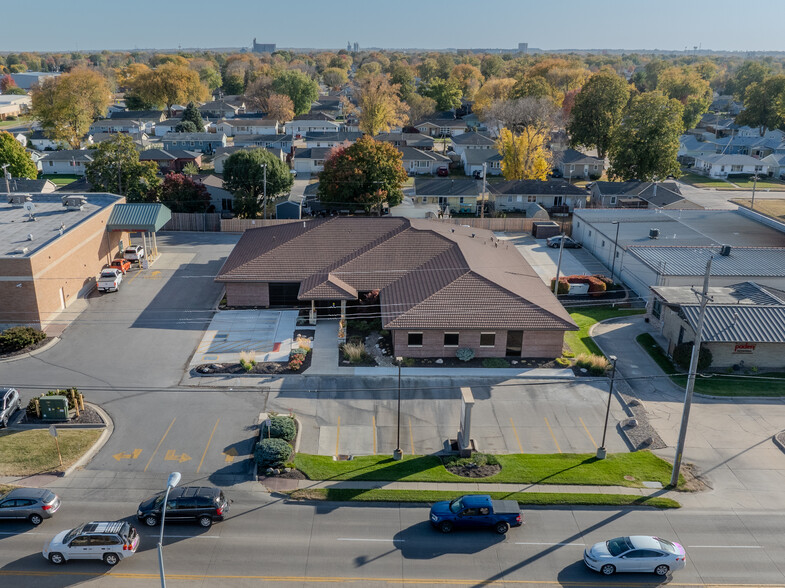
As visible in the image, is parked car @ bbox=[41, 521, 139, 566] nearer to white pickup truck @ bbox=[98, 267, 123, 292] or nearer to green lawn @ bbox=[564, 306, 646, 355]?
green lawn @ bbox=[564, 306, 646, 355]

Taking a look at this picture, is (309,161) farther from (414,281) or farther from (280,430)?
(280,430)

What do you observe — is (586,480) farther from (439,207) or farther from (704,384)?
(439,207)

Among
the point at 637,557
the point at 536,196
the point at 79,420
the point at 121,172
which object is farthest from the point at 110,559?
the point at 536,196

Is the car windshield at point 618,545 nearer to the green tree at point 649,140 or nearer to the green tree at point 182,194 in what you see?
the green tree at point 182,194

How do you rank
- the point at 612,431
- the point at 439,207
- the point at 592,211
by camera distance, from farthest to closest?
the point at 439,207, the point at 592,211, the point at 612,431

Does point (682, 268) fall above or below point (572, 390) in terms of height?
above

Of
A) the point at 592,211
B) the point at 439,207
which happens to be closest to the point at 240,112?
the point at 439,207
